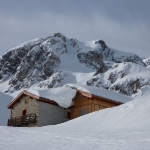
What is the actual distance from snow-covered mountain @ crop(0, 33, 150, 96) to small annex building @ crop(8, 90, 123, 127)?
179ft

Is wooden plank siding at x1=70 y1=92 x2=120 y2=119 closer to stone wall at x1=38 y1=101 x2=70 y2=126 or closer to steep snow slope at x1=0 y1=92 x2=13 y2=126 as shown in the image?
stone wall at x1=38 y1=101 x2=70 y2=126

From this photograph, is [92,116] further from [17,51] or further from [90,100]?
[17,51]

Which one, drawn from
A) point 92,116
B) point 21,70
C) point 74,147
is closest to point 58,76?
point 21,70

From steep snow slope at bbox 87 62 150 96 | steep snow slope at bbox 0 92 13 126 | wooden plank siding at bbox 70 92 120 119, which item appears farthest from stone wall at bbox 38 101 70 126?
steep snow slope at bbox 87 62 150 96

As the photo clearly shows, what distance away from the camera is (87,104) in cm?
2764

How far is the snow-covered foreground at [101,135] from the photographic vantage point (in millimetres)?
9023

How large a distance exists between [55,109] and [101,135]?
16685mm

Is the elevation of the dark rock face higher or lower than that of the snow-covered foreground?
higher

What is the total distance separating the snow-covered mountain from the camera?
321 ft

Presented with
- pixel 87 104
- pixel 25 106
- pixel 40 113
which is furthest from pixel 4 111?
pixel 87 104

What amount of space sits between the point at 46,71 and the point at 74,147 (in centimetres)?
10077

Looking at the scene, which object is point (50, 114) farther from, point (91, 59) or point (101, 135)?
point (91, 59)

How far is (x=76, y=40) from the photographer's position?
437ft

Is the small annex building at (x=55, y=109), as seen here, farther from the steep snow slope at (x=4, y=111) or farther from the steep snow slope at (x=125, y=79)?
the steep snow slope at (x=125, y=79)
